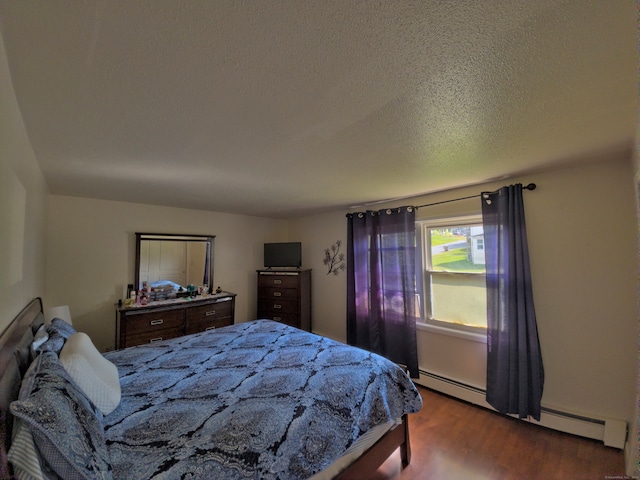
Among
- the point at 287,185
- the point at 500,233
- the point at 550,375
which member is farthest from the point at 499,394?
the point at 287,185

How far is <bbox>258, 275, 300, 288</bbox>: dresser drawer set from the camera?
13.4ft

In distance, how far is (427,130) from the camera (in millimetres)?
1386

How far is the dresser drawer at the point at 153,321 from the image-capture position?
288 centimetres

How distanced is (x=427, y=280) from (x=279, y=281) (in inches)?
93.7

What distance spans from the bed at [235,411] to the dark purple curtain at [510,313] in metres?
1.09

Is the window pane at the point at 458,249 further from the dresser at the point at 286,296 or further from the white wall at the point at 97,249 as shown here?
the white wall at the point at 97,249

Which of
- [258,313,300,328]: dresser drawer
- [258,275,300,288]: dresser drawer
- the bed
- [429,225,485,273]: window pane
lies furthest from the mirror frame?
[429,225,485,273]: window pane

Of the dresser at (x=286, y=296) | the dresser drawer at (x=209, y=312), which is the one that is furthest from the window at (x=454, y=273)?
the dresser drawer at (x=209, y=312)

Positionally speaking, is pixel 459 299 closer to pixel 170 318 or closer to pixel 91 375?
pixel 91 375

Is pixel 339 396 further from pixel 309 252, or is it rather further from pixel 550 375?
pixel 309 252

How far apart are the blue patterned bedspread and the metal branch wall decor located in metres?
1.84

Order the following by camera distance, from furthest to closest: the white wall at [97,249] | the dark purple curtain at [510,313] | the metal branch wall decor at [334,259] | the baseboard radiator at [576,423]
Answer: the metal branch wall decor at [334,259] < the white wall at [97,249] < the dark purple curtain at [510,313] < the baseboard radiator at [576,423]

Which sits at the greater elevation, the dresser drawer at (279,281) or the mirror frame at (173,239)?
the mirror frame at (173,239)

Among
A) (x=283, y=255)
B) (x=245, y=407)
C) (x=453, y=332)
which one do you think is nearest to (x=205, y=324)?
(x=283, y=255)
